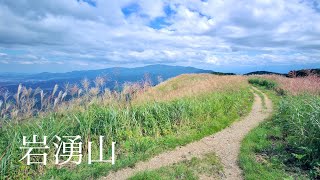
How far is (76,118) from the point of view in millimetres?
10078

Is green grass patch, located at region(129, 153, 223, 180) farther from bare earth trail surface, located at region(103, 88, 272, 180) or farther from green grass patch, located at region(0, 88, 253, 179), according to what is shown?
green grass patch, located at region(0, 88, 253, 179)

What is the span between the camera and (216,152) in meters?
Answer: 10.3

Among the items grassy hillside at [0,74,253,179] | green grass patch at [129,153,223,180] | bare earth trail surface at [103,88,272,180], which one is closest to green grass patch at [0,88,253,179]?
grassy hillside at [0,74,253,179]

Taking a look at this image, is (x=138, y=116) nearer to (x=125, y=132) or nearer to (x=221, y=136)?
(x=125, y=132)

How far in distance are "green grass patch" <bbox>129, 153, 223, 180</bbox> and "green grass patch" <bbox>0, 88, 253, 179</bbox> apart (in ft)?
3.59

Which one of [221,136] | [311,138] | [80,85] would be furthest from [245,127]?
[80,85]

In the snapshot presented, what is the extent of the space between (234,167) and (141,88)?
7.69 metres

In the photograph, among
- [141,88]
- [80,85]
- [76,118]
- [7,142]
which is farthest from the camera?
[141,88]

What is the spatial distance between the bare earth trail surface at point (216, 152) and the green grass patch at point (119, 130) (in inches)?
11.3

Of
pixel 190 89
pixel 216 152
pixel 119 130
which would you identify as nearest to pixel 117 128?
pixel 119 130

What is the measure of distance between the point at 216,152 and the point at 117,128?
3652 millimetres

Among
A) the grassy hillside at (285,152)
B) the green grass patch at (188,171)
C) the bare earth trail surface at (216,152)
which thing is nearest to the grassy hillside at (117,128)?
the bare earth trail surface at (216,152)

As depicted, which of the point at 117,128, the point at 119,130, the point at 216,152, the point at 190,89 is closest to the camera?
the point at 216,152

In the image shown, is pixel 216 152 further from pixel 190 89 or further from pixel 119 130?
pixel 190 89
